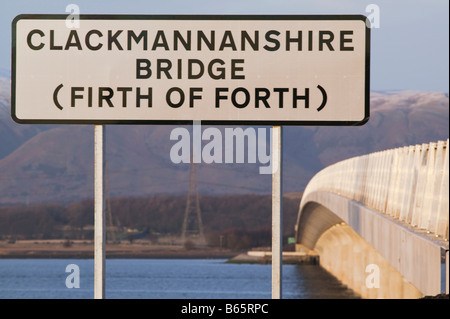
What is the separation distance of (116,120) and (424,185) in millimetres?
13461

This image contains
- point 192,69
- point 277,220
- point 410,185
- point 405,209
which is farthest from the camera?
point 405,209

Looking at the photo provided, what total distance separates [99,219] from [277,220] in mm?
1358

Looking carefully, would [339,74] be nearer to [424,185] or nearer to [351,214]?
[424,185]

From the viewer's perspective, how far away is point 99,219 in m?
6.80

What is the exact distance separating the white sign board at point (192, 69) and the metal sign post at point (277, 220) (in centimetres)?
39

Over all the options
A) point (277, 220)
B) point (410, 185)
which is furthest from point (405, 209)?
point (277, 220)

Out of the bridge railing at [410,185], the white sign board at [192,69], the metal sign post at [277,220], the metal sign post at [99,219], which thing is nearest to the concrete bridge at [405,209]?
the bridge railing at [410,185]

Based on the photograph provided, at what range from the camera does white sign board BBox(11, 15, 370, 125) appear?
6961 millimetres

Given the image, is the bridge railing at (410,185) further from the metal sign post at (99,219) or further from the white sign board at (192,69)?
the metal sign post at (99,219)

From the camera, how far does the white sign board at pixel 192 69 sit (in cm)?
696

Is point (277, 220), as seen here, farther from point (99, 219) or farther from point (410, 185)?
point (410, 185)

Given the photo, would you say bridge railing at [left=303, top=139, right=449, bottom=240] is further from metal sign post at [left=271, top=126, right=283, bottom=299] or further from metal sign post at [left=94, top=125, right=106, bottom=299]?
metal sign post at [left=94, top=125, right=106, bottom=299]

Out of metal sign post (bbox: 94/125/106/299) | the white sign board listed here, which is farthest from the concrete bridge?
metal sign post (bbox: 94/125/106/299)
